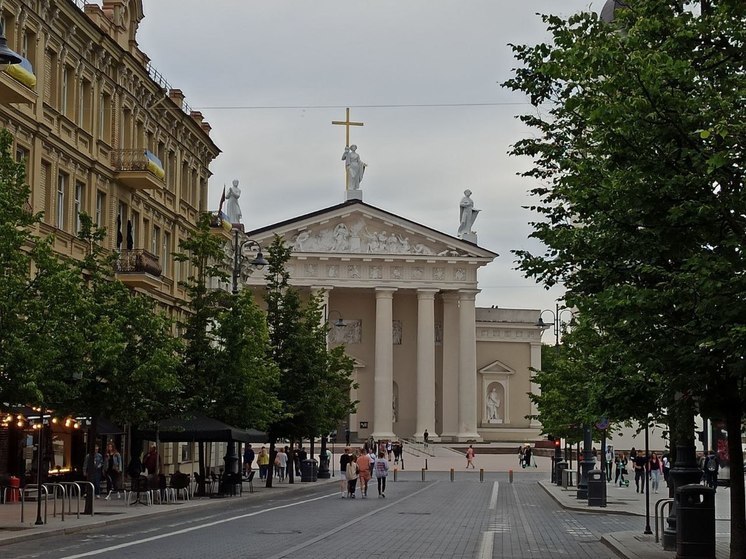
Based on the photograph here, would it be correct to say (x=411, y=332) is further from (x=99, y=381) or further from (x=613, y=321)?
(x=613, y=321)

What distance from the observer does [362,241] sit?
10269 centimetres

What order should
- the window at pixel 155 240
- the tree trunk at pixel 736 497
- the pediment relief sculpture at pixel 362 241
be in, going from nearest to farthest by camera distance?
the tree trunk at pixel 736 497 < the window at pixel 155 240 < the pediment relief sculpture at pixel 362 241

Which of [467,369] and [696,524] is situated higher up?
[467,369]

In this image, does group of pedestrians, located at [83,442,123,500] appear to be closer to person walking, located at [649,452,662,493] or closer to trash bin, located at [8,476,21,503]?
trash bin, located at [8,476,21,503]

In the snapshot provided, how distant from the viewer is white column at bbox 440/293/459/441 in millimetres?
104375

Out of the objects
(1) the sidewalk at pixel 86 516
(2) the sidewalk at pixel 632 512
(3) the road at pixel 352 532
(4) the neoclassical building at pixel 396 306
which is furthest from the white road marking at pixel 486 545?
(4) the neoclassical building at pixel 396 306

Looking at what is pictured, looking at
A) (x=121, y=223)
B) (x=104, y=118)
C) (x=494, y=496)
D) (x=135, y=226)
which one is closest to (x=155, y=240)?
(x=135, y=226)

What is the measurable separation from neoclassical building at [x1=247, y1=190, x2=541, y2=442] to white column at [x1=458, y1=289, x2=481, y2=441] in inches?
3.0

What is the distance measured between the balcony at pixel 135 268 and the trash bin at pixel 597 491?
50.5 feet

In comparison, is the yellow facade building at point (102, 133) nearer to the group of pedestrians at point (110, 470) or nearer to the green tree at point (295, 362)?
the green tree at point (295, 362)

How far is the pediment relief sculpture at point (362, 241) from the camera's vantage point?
102m

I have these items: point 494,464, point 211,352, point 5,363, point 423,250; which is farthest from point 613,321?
point 423,250

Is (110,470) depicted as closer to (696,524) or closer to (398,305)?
(696,524)

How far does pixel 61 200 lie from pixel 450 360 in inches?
2734
